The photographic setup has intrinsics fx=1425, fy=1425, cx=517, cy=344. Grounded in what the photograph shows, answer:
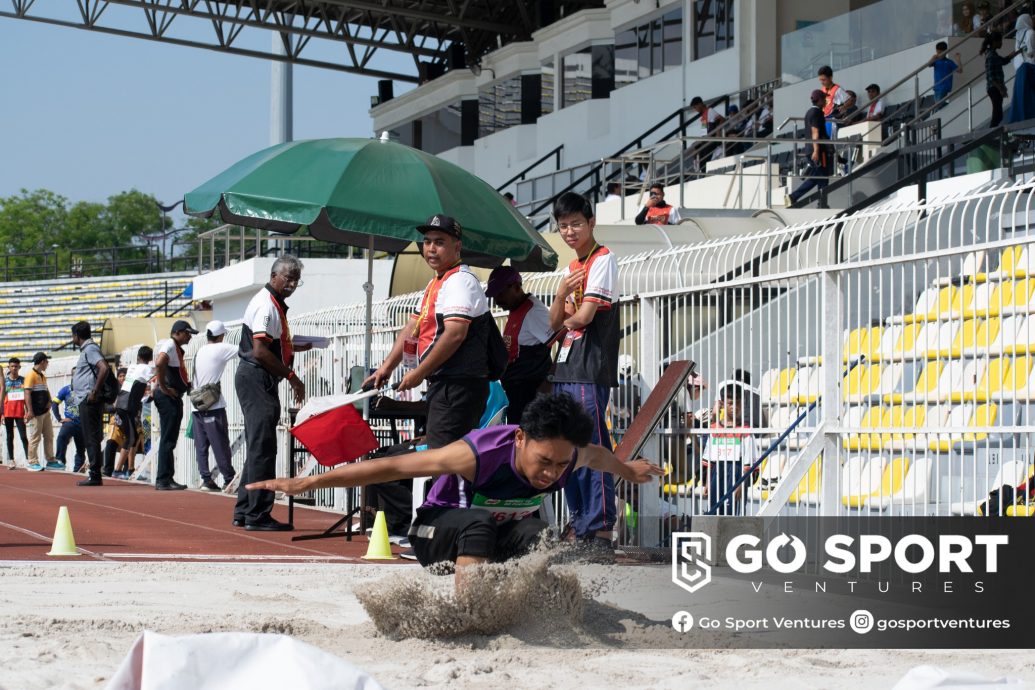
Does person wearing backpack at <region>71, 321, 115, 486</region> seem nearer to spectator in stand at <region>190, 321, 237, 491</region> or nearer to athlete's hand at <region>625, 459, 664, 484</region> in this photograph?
spectator in stand at <region>190, 321, 237, 491</region>

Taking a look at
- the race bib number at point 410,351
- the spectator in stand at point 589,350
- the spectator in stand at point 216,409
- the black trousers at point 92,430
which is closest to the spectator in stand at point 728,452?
the spectator in stand at point 589,350

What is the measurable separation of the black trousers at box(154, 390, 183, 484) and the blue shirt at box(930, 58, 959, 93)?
1224 centimetres

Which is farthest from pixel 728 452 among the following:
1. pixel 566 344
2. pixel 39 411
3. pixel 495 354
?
pixel 39 411

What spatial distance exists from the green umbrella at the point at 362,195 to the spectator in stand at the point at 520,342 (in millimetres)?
813

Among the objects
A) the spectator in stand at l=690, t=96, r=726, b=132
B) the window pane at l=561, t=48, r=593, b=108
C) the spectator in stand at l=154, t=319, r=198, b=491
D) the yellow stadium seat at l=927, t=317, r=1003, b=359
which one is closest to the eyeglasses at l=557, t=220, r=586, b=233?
the yellow stadium seat at l=927, t=317, r=1003, b=359

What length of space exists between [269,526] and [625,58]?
26.0 metres

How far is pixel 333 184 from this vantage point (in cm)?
1024

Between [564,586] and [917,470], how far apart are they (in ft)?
9.02

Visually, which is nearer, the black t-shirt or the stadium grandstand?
the stadium grandstand

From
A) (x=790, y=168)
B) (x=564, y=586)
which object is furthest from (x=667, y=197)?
(x=564, y=586)

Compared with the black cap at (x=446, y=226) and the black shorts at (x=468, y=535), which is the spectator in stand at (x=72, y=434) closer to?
the black cap at (x=446, y=226)

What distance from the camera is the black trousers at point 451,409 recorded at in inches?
330

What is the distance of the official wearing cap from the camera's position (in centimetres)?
837

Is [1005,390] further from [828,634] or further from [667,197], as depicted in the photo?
[667,197]
